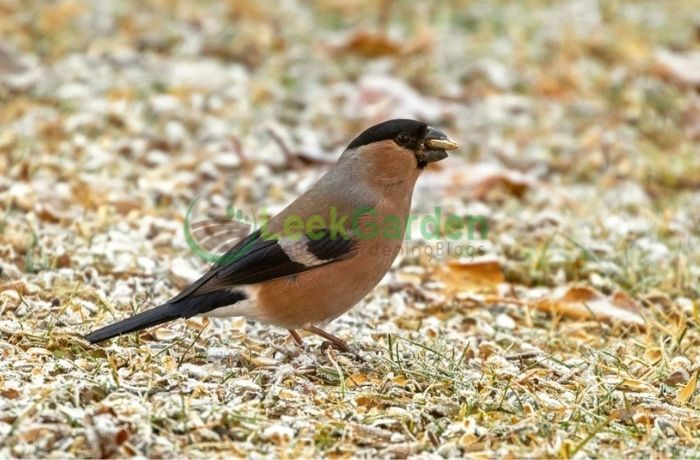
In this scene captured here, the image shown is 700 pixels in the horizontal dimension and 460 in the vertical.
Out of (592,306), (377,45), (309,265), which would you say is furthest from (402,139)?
(377,45)

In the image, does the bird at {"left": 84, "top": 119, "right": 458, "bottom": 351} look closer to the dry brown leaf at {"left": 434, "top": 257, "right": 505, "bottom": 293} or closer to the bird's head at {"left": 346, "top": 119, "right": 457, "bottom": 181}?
the bird's head at {"left": 346, "top": 119, "right": 457, "bottom": 181}

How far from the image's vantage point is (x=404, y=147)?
4.54m

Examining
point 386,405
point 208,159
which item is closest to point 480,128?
point 208,159

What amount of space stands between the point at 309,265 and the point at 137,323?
2.43 ft

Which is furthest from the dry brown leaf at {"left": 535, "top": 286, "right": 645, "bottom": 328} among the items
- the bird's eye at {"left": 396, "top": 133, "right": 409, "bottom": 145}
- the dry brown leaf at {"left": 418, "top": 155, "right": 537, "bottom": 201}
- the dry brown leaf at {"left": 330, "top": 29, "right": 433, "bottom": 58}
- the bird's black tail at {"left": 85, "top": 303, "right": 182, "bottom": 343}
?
the dry brown leaf at {"left": 330, "top": 29, "right": 433, "bottom": 58}

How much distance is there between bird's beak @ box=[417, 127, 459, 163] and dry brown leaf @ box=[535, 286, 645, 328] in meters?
0.88

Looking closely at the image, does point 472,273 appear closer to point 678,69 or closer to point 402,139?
point 402,139

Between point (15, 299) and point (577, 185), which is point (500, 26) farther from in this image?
point (15, 299)

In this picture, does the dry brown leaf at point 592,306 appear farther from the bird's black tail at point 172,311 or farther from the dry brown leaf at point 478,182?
the bird's black tail at point 172,311

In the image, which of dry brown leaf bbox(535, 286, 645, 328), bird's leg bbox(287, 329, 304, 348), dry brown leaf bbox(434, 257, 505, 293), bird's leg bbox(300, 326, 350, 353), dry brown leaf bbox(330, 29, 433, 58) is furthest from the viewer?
dry brown leaf bbox(330, 29, 433, 58)

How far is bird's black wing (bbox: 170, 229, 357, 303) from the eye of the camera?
160 inches

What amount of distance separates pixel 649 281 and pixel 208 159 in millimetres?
2673

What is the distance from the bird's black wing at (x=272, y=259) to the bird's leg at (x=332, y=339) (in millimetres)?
273

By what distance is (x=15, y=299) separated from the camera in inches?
166
